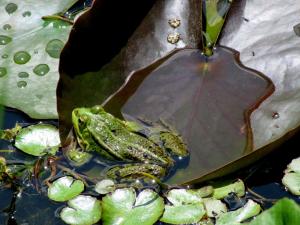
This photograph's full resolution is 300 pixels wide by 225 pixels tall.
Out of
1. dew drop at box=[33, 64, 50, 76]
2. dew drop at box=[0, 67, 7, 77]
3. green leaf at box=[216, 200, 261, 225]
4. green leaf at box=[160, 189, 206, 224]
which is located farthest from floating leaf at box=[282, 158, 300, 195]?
dew drop at box=[0, 67, 7, 77]

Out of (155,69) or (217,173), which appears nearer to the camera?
(217,173)

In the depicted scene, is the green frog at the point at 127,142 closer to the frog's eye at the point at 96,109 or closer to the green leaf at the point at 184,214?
the frog's eye at the point at 96,109

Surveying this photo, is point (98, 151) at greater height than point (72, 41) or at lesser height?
lesser

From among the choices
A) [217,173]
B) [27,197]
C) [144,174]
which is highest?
[217,173]

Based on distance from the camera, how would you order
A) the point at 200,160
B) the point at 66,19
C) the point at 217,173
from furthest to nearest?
1. the point at 66,19
2. the point at 200,160
3. the point at 217,173

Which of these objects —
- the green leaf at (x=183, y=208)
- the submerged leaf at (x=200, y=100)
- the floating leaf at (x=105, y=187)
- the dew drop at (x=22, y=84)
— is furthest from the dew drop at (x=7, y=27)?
the green leaf at (x=183, y=208)

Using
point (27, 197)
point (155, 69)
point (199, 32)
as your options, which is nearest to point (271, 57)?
point (199, 32)

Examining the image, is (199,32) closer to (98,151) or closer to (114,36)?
(114,36)
